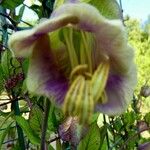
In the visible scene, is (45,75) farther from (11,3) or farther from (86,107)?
(11,3)

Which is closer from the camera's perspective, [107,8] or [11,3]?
[107,8]

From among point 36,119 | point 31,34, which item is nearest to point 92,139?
point 36,119

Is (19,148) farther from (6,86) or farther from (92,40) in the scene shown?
(92,40)

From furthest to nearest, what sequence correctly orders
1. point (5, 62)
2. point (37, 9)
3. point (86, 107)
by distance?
point (37, 9) → point (5, 62) → point (86, 107)

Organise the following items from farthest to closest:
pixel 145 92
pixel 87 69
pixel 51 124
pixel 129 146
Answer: pixel 145 92
pixel 129 146
pixel 51 124
pixel 87 69

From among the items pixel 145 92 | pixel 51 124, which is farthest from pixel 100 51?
pixel 145 92

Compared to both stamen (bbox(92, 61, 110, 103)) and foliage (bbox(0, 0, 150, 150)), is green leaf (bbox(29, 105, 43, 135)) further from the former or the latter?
stamen (bbox(92, 61, 110, 103))
